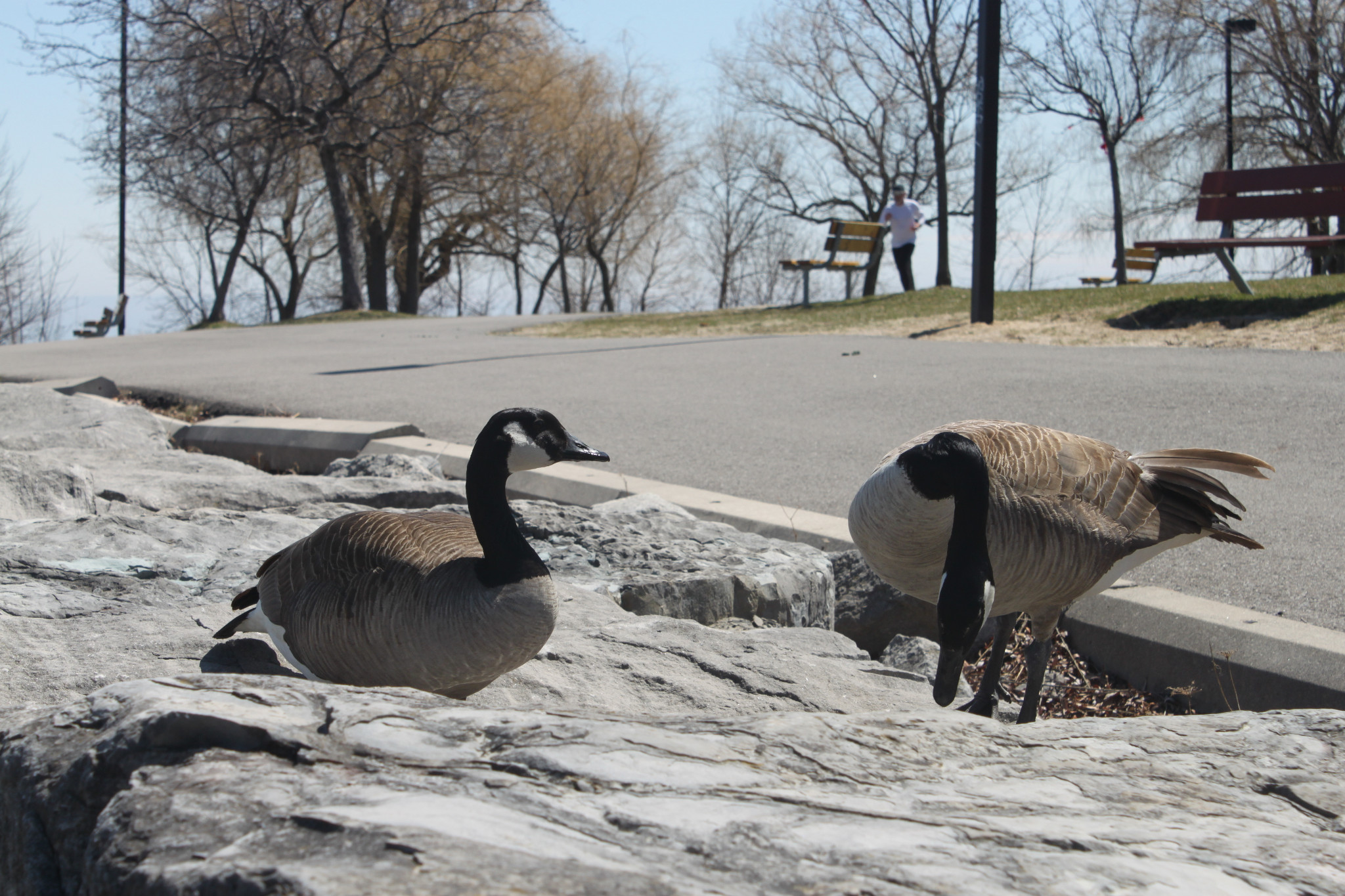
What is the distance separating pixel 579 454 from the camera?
294 centimetres

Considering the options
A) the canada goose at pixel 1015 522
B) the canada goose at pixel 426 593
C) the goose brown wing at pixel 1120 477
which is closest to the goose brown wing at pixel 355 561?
the canada goose at pixel 426 593

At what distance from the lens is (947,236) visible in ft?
83.8

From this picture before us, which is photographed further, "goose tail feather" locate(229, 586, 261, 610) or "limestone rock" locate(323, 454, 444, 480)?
"limestone rock" locate(323, 454, 444, 480)

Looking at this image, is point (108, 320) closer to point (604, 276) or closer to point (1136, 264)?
point (604, 276)

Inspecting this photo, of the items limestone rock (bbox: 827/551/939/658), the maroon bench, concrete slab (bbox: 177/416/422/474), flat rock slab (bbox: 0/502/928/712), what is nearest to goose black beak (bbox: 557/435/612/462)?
flat rock slab (bbox: 0/502/928/712)

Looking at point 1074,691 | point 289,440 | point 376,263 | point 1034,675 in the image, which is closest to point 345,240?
point 376,263

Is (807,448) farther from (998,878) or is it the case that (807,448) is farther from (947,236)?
(947,236)

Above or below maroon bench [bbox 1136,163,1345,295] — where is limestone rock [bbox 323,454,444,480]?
below

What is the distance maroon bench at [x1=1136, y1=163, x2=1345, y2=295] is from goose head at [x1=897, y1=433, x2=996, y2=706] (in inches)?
425

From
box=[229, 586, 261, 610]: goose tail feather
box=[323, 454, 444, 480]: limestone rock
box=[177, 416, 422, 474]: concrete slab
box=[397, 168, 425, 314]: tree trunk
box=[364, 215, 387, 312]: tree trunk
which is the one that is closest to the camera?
box=[229, 586, 261, 610]: goose tail feather

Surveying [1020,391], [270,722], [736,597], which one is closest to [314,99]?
[1020,391]

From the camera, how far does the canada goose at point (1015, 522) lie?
105 inches

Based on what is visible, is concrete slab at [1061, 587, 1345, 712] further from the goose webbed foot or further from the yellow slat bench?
the yellow slat bench

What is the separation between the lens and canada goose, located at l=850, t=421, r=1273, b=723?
2.67m
